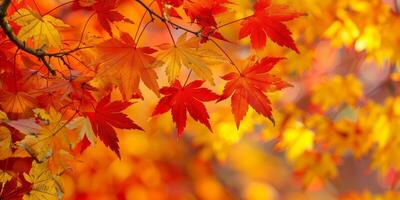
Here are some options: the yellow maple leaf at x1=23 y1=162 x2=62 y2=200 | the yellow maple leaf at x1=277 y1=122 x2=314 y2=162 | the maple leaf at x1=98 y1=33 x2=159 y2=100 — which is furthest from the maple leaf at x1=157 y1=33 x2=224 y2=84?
the yellow maple leaf at x1=277 y1=122 x2=314 y2=162

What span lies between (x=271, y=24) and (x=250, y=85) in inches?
7.2

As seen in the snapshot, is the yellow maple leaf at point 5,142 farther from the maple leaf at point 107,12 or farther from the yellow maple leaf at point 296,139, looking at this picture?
the yellow maple leaf at point 296,139

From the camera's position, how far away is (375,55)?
3252 mm

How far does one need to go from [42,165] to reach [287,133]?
7.74 feet

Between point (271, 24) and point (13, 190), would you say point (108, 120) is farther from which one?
point (271, 24)

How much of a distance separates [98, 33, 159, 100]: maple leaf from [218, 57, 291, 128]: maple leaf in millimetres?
199

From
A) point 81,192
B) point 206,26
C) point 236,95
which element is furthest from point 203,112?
point 81,192

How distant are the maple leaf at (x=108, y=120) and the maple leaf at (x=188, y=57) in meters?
Answer: 0.14

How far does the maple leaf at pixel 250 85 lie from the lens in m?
1.46

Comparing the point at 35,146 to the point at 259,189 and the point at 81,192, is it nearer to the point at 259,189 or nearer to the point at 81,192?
the point at 81,192

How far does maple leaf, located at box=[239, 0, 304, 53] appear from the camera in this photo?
151 cm

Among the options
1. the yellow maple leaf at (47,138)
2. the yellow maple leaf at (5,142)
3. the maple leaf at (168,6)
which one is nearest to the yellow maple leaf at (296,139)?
the maple leaf at (168,6)

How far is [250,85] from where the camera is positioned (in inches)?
58.2

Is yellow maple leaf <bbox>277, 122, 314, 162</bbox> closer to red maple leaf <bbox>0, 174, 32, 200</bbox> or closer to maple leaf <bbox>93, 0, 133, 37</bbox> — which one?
maple leaf <bbox>93, 0, 133, 37</bbox>
